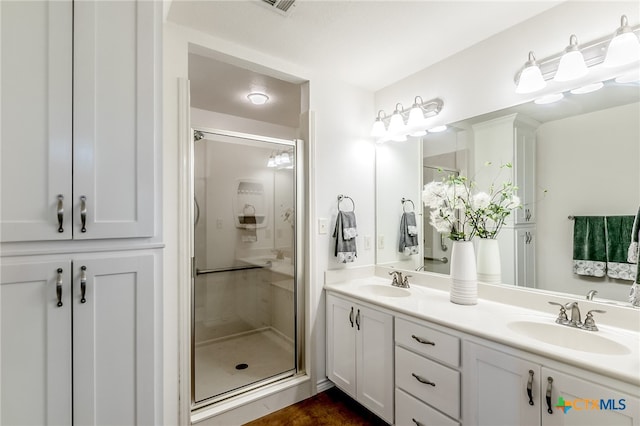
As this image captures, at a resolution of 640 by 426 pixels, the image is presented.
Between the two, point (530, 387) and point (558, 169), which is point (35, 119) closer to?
point (530, 387)

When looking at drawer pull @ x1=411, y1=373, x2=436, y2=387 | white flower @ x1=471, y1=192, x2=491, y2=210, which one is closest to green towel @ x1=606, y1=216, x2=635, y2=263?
white flower @ x1=471, y1=192, x2=491, y2=210

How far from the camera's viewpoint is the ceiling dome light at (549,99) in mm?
1626

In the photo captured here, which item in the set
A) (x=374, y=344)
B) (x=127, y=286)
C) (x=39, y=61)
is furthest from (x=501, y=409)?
(x=39, y=61)

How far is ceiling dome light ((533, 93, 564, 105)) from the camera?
163cm

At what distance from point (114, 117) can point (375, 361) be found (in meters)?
1.89

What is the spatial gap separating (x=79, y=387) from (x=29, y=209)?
634 millimetres

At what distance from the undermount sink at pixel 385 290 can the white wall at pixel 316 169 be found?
11.2 inches

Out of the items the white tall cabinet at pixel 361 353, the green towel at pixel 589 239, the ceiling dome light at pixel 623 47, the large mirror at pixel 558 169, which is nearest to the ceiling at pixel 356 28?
the ceiling dome light at pixel 623 47

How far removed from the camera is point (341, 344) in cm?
217

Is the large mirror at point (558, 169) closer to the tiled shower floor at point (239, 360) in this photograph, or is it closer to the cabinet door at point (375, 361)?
the cabinet door at point (375, 361)

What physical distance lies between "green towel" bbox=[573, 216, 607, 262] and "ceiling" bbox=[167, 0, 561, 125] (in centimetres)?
119

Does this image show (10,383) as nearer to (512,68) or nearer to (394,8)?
(394,8)

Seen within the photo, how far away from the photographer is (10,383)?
93 cm

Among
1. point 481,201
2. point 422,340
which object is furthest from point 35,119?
point 481,201
